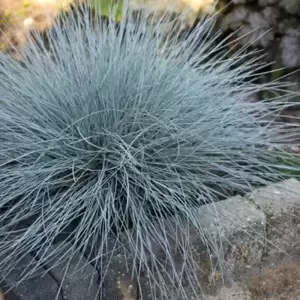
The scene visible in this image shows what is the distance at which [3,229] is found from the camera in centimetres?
162

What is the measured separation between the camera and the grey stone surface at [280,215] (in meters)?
1.82

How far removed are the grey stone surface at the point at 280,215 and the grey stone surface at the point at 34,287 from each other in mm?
749

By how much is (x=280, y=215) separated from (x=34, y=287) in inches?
34.3

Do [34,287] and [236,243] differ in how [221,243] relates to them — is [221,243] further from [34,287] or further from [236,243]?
[34,287]

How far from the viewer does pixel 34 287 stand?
4.82 ft

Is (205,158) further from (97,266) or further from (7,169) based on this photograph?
(7,169)

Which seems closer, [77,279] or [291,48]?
[77,279]

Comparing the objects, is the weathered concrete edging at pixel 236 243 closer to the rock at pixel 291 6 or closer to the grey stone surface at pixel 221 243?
the grey stone surface at pixel 221 243

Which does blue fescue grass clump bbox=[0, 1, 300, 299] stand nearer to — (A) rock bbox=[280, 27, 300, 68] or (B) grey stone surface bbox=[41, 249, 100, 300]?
(B) grey stone surface bbox=[41, 249, 100, 300]

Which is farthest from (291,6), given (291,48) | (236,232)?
(236,232)

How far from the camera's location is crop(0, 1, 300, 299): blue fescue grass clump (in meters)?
1.57

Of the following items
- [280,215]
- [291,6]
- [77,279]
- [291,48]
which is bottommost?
[280,215]

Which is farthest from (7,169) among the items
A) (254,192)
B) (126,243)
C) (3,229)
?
(254,192)

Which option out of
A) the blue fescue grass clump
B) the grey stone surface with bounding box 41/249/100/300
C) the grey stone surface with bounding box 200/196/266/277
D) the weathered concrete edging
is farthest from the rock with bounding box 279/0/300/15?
the grey stone surface with bounding box 41/249/100/300
